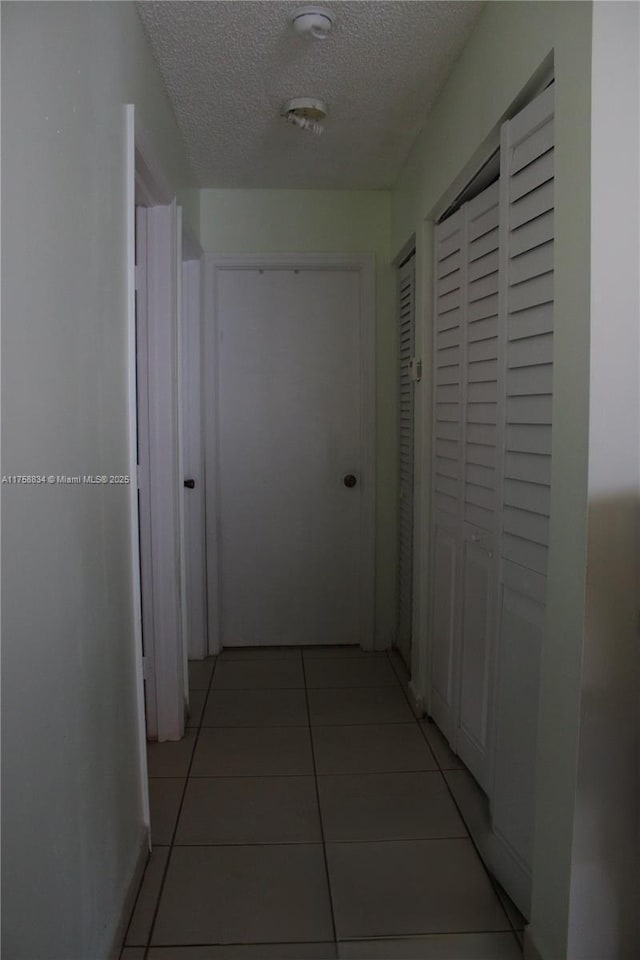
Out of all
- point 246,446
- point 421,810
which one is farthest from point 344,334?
point 421,810

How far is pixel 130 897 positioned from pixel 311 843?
54 centimetres

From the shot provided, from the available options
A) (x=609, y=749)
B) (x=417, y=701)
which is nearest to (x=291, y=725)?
(x=417, y=701)

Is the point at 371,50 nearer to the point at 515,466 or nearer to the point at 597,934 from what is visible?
the point at 515,466

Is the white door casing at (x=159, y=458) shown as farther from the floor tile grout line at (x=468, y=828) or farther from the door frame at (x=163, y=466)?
the floor tile grout line at (x=468, y=828)

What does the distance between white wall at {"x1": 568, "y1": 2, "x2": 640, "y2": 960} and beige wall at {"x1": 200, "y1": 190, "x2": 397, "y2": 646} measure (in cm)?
250

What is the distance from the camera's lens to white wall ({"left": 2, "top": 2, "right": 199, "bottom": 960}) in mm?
1146

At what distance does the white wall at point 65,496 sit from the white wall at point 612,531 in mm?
983

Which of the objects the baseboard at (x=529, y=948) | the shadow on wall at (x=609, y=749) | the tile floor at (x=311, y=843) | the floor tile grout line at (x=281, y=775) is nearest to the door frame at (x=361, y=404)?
the tile floor at (x=311, y=843)

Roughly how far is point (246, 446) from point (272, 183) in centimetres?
132

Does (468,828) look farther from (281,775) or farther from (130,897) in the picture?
(130,897)

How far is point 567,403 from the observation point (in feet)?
4.82

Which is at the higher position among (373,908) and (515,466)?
(515,466)

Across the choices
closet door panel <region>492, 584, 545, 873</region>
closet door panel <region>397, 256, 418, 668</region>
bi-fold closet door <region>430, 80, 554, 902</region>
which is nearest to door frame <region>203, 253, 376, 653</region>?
closet door panel <region>397, 256, 418, 668</region>

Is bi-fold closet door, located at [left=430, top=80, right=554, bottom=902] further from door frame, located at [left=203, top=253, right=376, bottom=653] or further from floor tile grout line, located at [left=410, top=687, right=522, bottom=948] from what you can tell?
door frame, located at [left=203, top=253, right=376, bottom=653]
